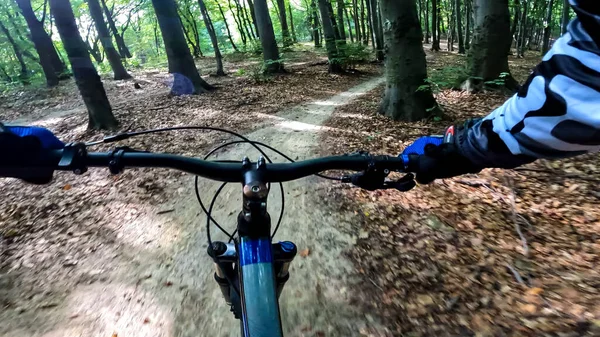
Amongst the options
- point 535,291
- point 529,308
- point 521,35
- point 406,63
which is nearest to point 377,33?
point 521,35

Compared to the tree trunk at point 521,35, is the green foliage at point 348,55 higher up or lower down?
higher up

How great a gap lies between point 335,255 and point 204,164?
2.47 meters

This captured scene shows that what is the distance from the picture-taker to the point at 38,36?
1662 cm

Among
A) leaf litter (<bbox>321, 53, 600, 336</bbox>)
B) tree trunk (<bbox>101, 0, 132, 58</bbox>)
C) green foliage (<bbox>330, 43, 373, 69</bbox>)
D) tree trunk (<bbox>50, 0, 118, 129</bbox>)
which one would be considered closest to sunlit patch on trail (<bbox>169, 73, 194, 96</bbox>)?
tree trunk (<bbox>50, 0, 118, 129</bbox>)

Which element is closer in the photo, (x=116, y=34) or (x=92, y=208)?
(x=92, y=208)

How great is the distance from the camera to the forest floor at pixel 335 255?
285cm

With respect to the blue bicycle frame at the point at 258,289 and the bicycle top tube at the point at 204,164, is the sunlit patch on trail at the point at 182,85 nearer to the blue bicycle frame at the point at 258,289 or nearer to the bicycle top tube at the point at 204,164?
the bicycle top tube at the point at 204,164

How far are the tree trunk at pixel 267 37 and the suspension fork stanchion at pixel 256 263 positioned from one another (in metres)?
14.2

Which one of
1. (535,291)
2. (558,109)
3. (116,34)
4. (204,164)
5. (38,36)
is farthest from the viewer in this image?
(116,34)

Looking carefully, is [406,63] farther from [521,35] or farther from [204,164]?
[521,35]

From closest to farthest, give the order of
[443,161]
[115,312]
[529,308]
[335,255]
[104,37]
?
[443,161] → [529,308] → [115,312] → [335,255] → [104,37]

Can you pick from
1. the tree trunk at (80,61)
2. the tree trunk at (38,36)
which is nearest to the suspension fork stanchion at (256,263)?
the tree trunk at (80,61)

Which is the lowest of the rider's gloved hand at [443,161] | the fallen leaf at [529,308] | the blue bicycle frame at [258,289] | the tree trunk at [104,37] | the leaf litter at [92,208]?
the fallen leaf at [529,308]

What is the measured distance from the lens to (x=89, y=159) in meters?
1.52
